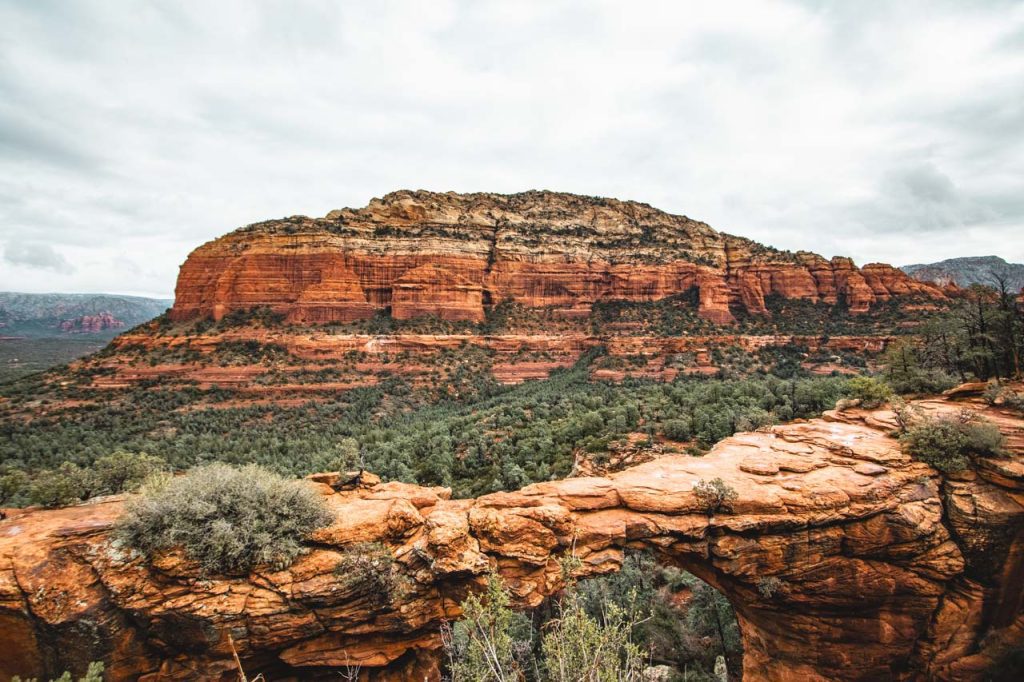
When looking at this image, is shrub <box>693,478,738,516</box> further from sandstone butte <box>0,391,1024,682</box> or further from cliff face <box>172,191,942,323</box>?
cliff face <box>172,191,942,323</box>

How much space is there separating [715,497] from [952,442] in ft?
19.3

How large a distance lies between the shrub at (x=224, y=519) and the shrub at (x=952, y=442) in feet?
41.9

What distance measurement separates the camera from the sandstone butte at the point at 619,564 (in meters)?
5.55

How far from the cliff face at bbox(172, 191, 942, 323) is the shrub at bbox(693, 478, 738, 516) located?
46573 mm

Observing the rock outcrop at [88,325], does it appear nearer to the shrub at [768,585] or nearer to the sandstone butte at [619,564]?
the sandstone butte at [619,564]

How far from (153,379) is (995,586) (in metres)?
50.9

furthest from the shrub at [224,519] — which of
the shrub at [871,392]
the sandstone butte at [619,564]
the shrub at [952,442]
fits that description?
the shrub at [871,392]

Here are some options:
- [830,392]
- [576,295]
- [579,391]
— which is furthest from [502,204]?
[830,392]

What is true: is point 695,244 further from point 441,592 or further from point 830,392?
point 441,592

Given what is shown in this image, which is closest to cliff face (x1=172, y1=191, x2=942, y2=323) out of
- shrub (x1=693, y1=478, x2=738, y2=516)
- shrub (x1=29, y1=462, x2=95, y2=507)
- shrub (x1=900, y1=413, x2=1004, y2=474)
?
shrub (x1=29, y1=462, x2=95, y2=507)

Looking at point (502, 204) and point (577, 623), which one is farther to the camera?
point (502, 204)

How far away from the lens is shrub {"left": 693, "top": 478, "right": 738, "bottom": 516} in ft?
26.0

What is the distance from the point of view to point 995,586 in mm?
8203

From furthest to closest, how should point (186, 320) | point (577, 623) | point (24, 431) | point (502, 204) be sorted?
1. point (502, 204)
2. point (186, 320)
3. point (24, 431)
4. point (577, 623)
